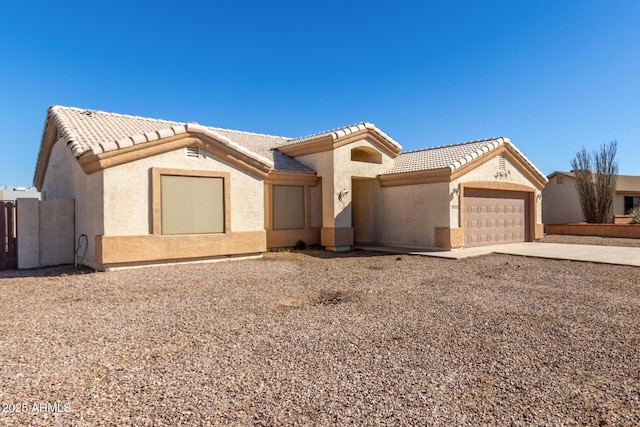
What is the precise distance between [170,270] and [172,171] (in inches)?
118

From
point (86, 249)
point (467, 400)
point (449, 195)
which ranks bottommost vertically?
point (467, 400)

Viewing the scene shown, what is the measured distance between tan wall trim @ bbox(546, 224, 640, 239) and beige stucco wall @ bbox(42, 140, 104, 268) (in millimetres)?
25905

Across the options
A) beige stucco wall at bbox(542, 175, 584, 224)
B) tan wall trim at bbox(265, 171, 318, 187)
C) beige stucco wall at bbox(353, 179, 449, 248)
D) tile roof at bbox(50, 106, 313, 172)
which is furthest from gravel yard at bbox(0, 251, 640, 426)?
beige stucco wall at bbox(542, 175, 584, 224)

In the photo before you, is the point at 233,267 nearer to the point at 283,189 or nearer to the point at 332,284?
the point at 332,284

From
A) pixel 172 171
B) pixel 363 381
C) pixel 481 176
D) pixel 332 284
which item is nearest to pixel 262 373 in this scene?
pixel 363 381

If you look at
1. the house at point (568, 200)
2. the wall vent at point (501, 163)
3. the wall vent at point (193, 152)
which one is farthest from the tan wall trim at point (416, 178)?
the house at point (568, 200)

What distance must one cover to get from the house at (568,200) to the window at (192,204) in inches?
1096

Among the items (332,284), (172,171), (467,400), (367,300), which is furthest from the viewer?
(172,171)

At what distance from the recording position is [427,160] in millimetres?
18938

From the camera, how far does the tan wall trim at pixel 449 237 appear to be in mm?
16188

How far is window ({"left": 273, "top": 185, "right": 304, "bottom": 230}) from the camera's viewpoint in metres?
16.9

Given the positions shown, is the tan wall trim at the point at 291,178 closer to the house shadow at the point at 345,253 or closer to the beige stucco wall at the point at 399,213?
the house shadow at the point at 345,253

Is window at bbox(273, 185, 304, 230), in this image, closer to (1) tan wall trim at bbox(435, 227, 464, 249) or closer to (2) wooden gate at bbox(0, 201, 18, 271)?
(1) tan wall trim at bbox(435, 227, 464, 249)

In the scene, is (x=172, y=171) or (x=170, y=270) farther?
(x=172, y=171)
